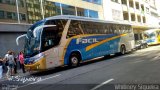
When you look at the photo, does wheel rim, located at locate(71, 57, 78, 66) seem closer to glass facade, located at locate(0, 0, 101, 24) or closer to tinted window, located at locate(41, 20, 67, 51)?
tinted window, located at locate(41, 20, 67, 51)

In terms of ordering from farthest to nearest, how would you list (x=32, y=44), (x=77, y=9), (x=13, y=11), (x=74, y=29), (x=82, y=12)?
(x=82, y=12) < (x=77, y=9) < (x=13, y=11) < (x=74, y=29) < (x=32, y=44)

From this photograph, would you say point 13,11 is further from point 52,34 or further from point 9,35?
point 52,34

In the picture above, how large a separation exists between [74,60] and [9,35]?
8.54 meters

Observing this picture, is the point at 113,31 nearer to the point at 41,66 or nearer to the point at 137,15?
the point at 41,66

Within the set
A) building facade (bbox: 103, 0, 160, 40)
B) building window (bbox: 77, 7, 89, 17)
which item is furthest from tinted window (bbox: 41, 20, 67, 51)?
building facade (bbox: 103, 0, 160, 40)

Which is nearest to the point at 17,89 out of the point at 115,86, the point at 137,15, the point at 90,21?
the point at 115,86

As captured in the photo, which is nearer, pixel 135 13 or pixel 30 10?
pixel 30 10

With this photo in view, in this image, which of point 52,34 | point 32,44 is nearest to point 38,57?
point 32,44

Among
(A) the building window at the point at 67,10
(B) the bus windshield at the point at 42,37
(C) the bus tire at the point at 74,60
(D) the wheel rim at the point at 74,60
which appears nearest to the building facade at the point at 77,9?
(A) the building window at the point at 67,10

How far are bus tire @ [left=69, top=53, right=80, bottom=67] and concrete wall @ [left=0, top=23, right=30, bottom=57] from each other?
25.0ft

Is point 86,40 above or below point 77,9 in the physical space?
below

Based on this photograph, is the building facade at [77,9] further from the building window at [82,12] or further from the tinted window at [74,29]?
the tinted window at [74,29]

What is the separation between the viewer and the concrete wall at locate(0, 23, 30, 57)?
2486 cm

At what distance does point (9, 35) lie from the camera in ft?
84.7
